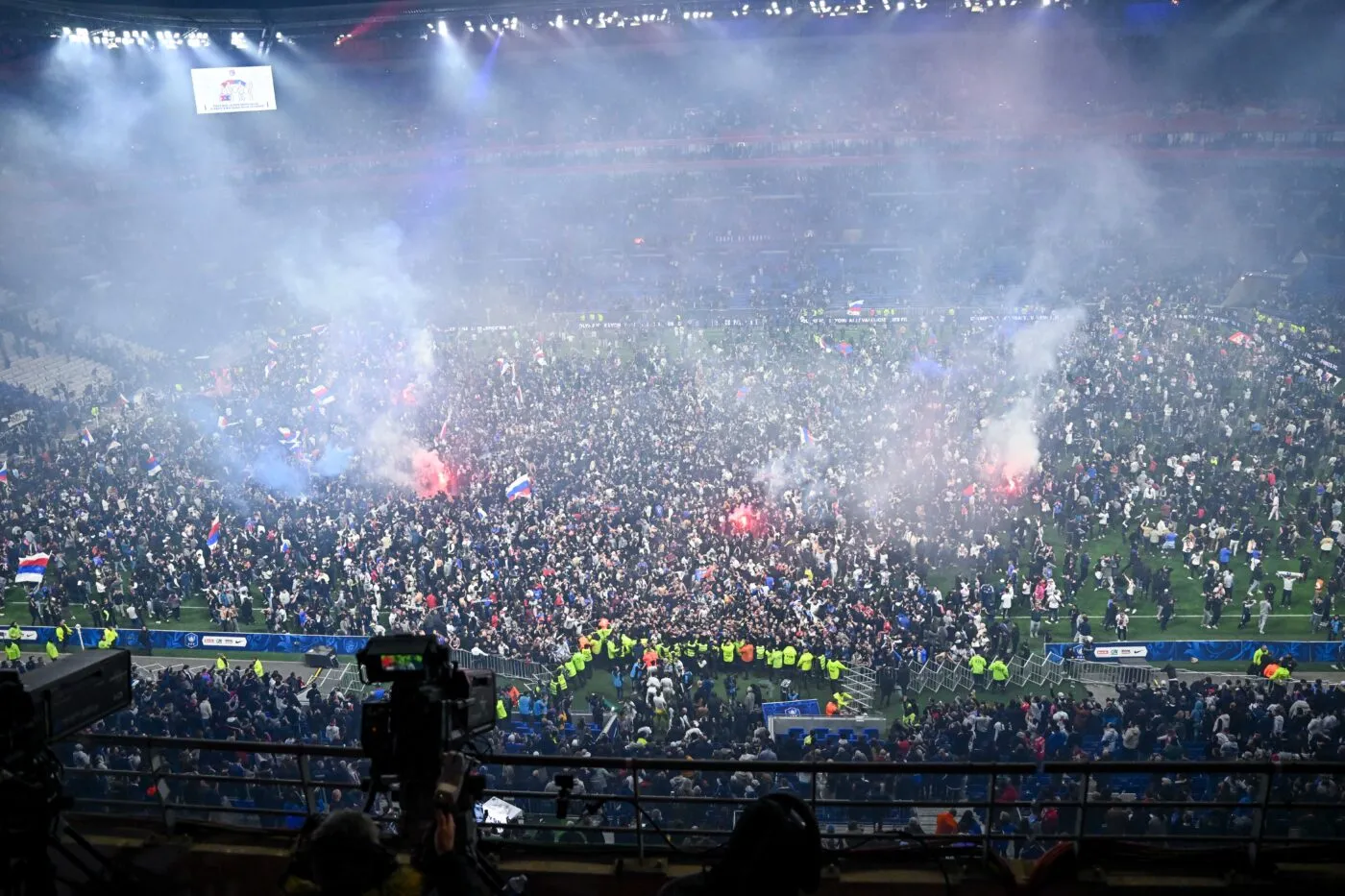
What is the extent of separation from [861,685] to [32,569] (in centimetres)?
1493

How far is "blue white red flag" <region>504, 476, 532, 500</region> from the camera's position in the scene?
2112 centimetres

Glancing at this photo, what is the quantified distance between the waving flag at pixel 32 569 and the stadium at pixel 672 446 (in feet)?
1.94

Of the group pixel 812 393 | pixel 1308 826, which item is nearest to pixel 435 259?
pixel 812 393

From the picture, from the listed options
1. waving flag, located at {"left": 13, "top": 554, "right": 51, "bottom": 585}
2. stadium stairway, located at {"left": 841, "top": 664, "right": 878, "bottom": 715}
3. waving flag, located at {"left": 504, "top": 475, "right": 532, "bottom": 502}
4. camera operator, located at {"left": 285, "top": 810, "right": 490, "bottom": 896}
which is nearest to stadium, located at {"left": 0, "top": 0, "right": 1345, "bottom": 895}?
camera operator, located at {"left": 285, "top": 810, "right": 490, "bottom": 896}

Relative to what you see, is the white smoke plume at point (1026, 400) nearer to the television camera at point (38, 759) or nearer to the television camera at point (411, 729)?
the television camera at point (411, 729)

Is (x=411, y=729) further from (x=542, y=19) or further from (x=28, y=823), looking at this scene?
(x=542, y=19)

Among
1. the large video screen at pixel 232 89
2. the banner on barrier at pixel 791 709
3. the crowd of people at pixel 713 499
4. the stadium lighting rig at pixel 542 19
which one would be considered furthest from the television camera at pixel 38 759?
the large video screen at pixel 232 89

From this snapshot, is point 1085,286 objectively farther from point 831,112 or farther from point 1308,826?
point 1308,826

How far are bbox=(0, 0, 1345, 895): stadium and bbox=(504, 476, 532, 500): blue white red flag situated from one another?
435mm

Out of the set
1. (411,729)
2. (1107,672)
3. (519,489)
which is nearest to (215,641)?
(519,489)

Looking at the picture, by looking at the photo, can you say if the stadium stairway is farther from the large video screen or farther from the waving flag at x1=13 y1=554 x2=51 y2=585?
the large video screen

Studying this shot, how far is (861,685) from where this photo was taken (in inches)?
610

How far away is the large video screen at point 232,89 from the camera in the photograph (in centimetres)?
4394

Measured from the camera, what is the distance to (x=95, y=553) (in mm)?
20469
